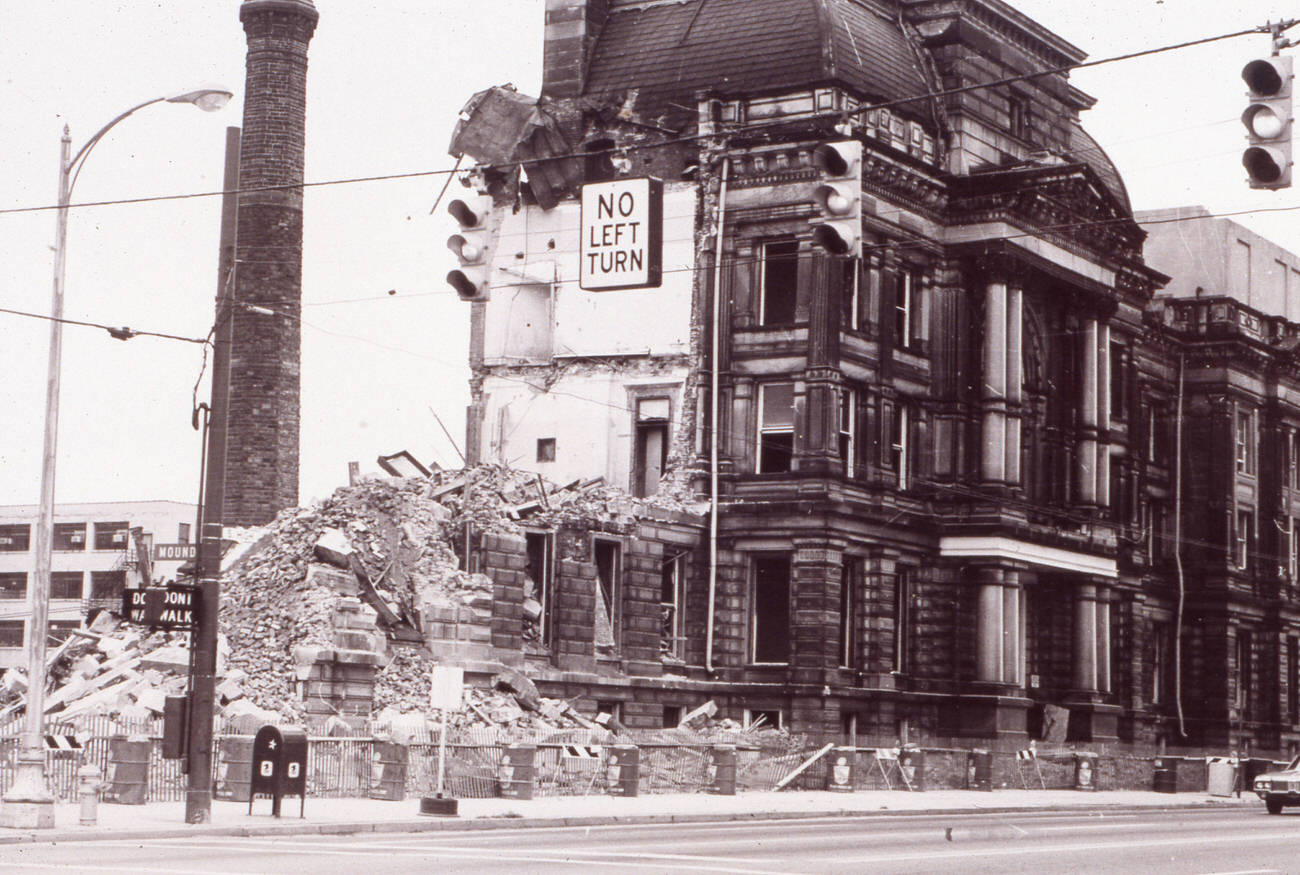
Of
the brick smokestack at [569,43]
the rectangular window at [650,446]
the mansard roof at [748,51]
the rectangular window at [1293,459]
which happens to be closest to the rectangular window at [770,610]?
the rectangular window at [650,446]

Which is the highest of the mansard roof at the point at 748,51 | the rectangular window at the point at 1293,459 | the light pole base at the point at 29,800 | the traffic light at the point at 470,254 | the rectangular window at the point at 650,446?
the mansard roof at the point at 748,51

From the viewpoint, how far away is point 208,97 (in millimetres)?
22953

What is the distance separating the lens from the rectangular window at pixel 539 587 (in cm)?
4366

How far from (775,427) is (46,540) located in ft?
87.9

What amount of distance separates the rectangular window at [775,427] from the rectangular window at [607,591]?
5.04 m

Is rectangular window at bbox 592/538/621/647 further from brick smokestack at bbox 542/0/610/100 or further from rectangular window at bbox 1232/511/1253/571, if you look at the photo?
rectangular window at bbox 1232/511/1253/571

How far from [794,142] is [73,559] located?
220ft

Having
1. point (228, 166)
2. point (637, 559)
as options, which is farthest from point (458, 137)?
point (228, 166)

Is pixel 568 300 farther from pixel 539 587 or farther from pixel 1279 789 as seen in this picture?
pixel 1279 789

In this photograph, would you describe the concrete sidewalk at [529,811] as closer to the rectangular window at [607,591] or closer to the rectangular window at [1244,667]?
the rectangular window at [607,591]

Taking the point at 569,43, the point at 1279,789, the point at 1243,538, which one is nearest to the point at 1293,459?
the point at 1243,538

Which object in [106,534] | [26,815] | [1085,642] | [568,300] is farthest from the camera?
[106,534]

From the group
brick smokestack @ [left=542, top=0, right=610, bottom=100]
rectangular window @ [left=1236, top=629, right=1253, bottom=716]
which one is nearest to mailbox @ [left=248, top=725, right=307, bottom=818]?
brick smokestack @ [left=542, top=0, right=610, bottom=100]

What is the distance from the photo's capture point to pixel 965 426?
172 ft
